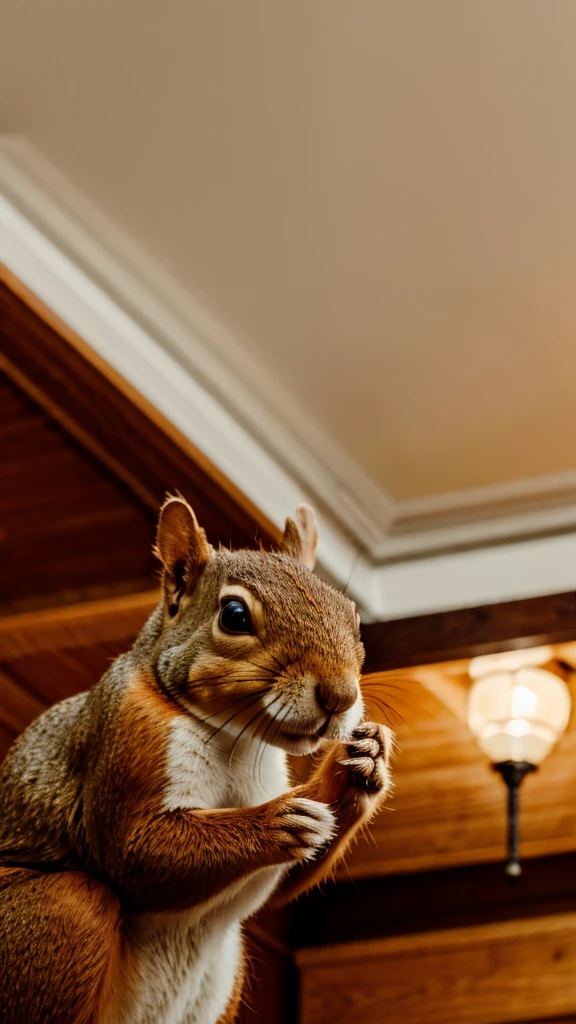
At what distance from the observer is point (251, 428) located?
200 centimetres

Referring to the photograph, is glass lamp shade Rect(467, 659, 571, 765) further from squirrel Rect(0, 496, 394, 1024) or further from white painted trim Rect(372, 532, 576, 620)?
squirrel Rect(0, 496, 394, 1024)

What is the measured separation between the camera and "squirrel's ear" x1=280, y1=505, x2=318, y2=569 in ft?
1.79

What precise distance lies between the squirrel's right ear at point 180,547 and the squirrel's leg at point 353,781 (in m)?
0.11

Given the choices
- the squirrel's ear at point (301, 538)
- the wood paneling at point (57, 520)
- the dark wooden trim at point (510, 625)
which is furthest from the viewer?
the wood paneling at point (57, 520)

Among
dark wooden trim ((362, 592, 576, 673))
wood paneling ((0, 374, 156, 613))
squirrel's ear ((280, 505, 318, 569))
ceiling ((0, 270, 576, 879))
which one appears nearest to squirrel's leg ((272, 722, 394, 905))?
squirrel's ear ((280, 505, 318, 569))

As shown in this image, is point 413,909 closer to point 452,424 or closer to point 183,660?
point 452,424

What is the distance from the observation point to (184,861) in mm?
488

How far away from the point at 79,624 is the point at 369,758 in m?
1.53

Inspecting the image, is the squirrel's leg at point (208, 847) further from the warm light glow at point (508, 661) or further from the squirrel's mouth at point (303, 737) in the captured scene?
the warm light glow at point (508, 661)

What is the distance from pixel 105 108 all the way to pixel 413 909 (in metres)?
1.91

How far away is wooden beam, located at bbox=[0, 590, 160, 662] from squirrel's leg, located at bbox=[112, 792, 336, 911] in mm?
1394

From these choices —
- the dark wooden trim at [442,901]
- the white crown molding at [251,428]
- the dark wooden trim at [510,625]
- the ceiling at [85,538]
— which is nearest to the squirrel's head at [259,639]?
the dark wooden trim at [510,625]

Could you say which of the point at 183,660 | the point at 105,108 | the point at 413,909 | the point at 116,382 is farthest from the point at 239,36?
the point at 413,909

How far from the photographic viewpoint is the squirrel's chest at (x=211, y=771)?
1.64 ft
